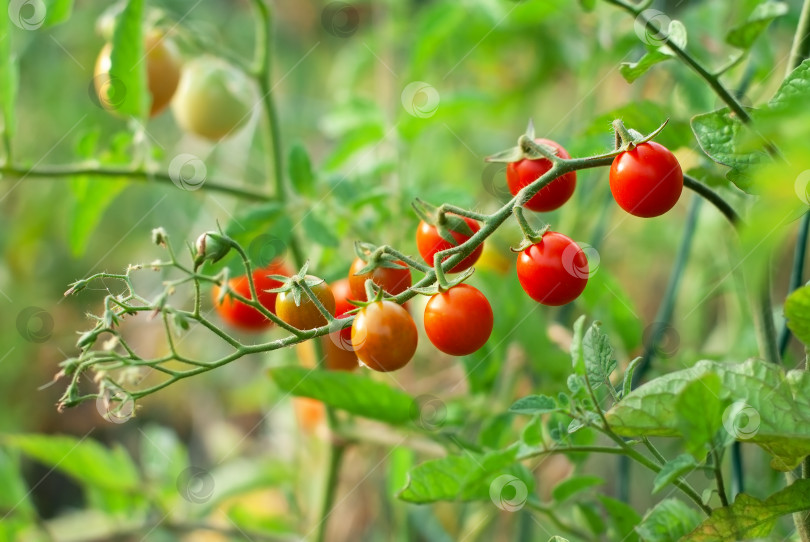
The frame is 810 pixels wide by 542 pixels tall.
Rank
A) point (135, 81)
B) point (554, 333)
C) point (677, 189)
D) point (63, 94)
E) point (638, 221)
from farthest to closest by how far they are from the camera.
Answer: point (63, 94) < point (638, 221) < point (554, 333) < point (135, 81) < point (677, 189)

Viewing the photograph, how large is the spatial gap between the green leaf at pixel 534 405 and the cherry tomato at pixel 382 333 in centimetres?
7

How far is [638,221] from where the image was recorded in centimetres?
133

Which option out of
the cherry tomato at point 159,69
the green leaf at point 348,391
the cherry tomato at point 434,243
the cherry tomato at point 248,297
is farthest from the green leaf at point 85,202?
the cherry tomato at point 434,243

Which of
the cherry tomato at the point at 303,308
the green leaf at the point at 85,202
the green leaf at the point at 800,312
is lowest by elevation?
the green leaf at the point at 800,312

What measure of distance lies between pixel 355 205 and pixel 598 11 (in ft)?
1.47

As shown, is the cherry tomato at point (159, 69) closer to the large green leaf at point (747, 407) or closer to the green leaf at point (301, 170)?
the green leaf at point (301, 170)

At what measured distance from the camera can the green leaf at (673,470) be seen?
35cm

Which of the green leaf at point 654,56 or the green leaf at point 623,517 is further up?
the green leaf at point 654,56

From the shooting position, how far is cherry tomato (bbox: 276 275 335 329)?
411mm

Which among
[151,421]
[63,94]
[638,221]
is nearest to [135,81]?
[638,221]

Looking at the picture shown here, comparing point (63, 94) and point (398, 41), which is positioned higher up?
point (63, 94)

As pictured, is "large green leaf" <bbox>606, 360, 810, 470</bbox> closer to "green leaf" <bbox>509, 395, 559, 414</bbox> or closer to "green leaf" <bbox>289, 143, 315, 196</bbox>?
"green leaf" <bbox>509, 395, 559, 414</bbox>

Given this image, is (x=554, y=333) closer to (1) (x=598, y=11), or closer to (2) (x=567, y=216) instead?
(2) (x=567, y=216)

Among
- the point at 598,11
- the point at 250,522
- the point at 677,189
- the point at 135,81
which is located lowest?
the point at 250,522
